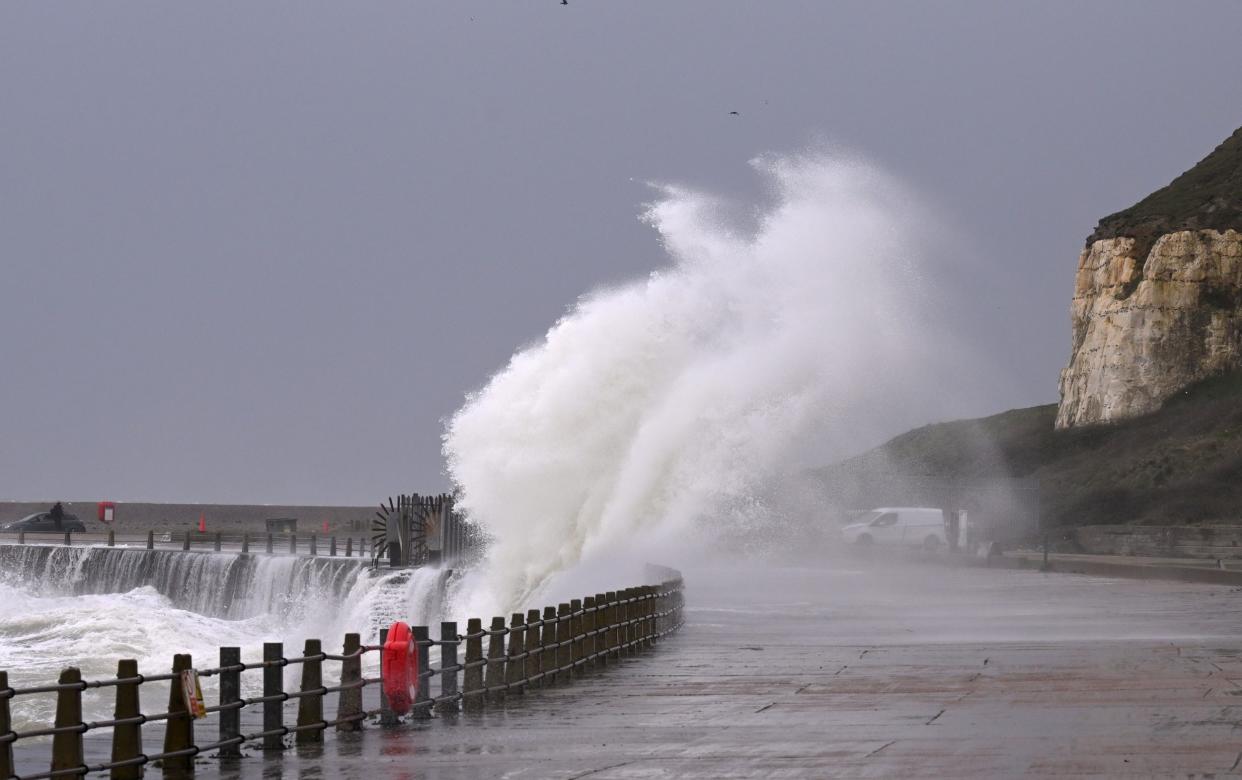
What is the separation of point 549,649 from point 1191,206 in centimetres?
7979

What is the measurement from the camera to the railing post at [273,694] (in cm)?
1477

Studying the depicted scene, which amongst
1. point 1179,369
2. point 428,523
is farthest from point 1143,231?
point 428,523

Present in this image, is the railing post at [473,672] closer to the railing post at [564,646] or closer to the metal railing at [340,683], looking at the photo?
the metal railing at [340,683]

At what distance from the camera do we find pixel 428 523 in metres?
54.7

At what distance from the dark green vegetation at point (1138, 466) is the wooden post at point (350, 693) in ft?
185

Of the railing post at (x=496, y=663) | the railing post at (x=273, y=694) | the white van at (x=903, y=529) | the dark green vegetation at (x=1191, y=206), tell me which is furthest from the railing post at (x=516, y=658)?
the dark green vegetation at (x=1191, y=206)

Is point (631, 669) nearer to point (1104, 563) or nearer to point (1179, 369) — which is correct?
point (1104, 563)

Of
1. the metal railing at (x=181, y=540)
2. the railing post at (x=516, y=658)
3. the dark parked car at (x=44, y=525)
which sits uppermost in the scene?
the dark parked car at (x=44, y=525)

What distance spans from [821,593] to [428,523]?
16339 mm

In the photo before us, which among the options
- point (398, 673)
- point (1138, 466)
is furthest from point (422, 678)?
point (1138, 466)

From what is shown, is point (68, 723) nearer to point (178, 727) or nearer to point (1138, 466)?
point (178, 727)

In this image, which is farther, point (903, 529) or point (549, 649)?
point (903, 529)

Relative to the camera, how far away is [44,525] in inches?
3664

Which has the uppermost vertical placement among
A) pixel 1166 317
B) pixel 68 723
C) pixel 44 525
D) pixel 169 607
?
pixel 1166 317
